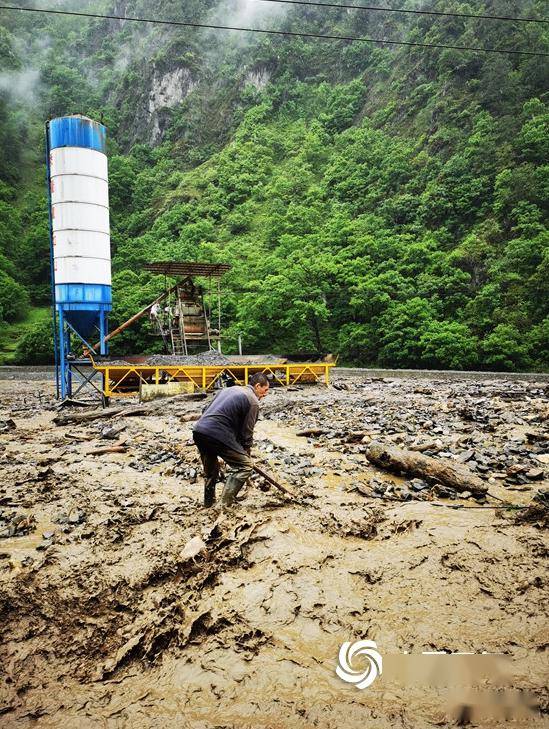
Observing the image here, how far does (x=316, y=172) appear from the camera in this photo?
52531mm

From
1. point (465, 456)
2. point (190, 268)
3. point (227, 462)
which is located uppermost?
point (190, 268)

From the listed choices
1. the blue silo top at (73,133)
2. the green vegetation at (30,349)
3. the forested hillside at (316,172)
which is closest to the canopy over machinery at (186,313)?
the blue silo top at (73,133)

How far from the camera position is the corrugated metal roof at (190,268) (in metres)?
17.3

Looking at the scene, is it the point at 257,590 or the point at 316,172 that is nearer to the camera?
the point at 257,590

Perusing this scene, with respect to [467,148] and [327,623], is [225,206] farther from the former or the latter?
[327,623]

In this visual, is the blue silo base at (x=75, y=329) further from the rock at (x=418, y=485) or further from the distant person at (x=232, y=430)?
the rock at (x=418, y=485)

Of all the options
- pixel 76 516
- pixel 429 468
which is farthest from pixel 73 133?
pixel 429 468

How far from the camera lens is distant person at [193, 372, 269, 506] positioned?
513 cm

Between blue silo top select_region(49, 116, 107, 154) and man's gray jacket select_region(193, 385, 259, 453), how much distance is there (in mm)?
15127

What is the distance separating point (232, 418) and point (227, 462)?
538mm

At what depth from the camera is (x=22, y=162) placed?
6531 cm

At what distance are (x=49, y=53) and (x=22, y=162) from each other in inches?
1570

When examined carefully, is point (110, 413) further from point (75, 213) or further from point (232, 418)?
point (232, 418)

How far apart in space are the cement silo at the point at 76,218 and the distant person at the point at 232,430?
12241mm
